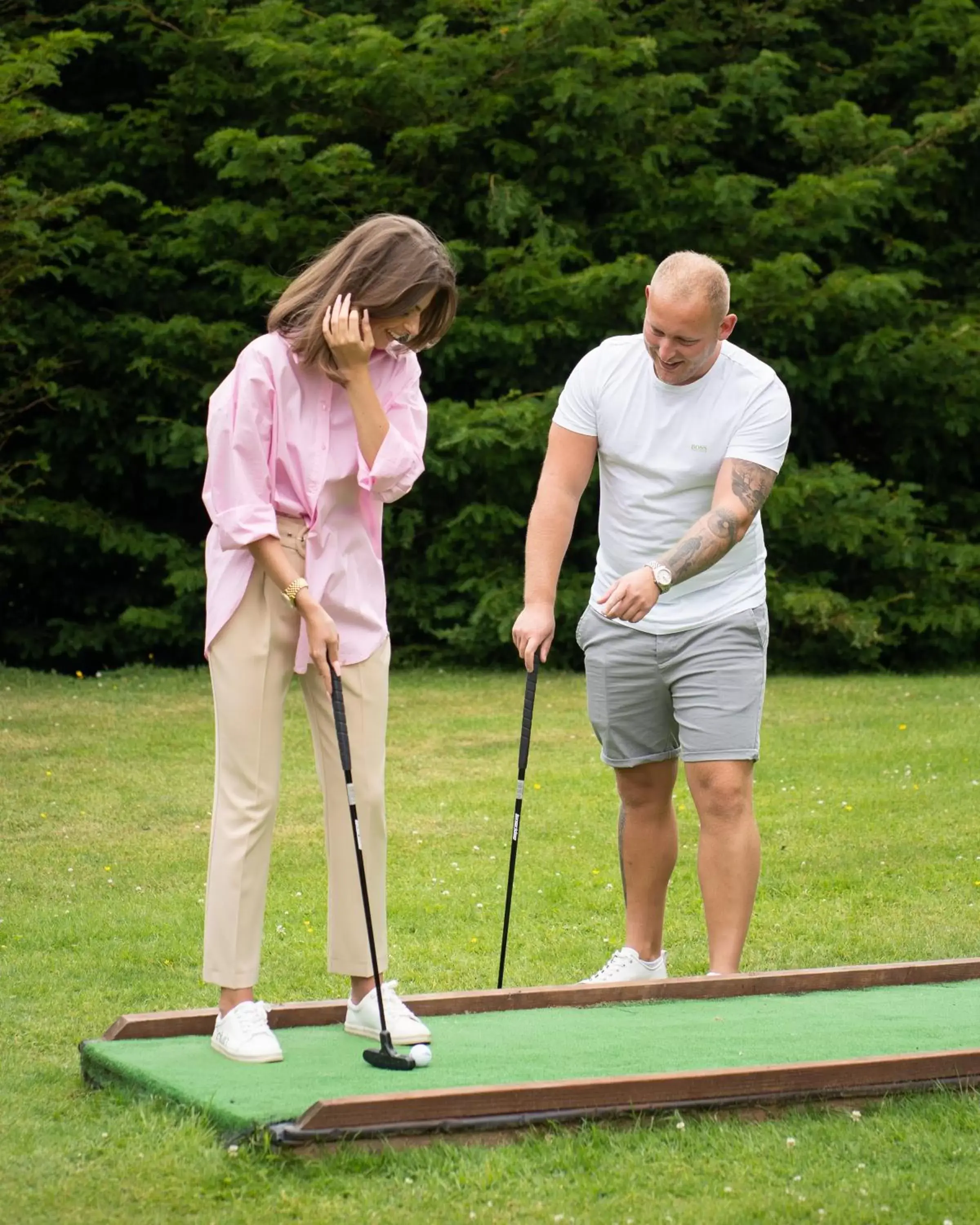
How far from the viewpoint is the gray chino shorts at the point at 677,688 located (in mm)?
4680

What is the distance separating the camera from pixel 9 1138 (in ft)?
12.0

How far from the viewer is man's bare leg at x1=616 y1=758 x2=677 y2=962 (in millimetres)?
4973

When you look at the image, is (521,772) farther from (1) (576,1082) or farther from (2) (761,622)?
(1) (576,1082)

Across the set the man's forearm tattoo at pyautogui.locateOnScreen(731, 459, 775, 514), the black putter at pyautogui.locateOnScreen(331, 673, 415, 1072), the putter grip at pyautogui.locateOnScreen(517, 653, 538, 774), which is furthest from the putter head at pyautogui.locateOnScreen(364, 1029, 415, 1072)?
the man's forearm tattoo at pyautogui.locateOnScreen(731, 459, 775, 514)

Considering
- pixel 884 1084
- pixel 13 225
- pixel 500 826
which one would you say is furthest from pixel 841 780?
pixel 13 225

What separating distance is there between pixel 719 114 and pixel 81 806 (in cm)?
889

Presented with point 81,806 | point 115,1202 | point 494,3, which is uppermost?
point 494,3

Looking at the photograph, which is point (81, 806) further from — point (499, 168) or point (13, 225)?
point (499, 168)

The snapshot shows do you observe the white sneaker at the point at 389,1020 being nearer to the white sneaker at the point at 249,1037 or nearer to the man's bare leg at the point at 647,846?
the white sneaker at the point at 249,1037

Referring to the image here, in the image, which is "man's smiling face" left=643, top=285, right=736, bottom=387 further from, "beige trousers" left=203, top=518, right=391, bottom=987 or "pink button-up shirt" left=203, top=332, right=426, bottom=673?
"beige trousers" left=203, top=518, right=391, bottom=987

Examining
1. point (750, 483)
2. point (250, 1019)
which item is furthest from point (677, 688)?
point (250, 1019)

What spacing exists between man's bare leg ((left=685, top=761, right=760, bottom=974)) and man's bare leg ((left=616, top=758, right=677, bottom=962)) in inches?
6.7

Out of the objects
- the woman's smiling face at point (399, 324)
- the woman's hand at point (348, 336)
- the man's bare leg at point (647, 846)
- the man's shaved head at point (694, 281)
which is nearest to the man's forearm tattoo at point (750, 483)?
the man's shaved head at point (694, 281)

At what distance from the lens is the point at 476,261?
14219 millimetres
